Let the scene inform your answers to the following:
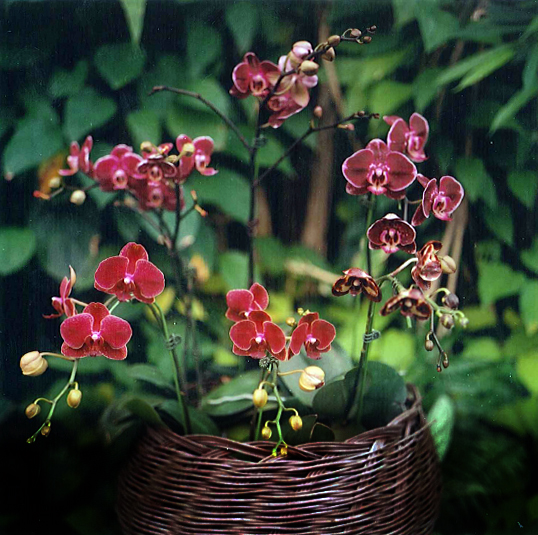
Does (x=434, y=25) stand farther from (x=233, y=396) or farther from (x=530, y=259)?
(x=233, y=396)

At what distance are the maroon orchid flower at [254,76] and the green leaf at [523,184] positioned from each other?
1.37 ft

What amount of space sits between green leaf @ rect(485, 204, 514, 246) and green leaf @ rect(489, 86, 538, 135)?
0.12 metres

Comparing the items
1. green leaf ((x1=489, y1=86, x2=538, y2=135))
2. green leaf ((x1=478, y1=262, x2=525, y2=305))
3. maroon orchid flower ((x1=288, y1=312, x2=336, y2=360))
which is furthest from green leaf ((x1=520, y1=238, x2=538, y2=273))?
maroon orchid flower ((x1=288, y1=312, x2=336, y2=360))

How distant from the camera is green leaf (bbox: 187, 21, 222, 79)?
0.88 meters

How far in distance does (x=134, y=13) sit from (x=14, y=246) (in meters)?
0.38

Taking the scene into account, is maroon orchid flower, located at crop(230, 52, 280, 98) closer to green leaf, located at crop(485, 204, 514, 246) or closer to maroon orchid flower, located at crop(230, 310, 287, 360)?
maroon orchid flower, located at crop(230, 310, 287, 360)

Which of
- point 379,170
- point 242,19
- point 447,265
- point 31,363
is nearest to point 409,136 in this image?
point 379,170

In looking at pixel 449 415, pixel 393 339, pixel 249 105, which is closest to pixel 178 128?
pixel 249 105

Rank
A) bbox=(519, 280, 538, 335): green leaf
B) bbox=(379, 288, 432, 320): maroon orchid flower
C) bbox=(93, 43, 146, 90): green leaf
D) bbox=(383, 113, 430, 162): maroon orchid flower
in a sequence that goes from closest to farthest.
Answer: bbox=(379, 288, 432, 320): maroon orchid flower
bbox=(383, 113, 430, 162): maroon orchid flower
bbox=(93, 43, 146, 90): green leaf
bbox=(519, 280, 538, 335): green leaf

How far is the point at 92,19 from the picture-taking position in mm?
865

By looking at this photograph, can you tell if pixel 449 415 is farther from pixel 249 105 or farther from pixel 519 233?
pixel 249 105

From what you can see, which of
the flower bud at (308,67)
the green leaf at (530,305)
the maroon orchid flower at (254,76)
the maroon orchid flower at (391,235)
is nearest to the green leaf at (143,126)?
the maroon orchid flower at (254,76)

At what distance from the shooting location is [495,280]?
0.96 metres

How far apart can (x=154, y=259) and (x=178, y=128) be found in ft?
0.66
